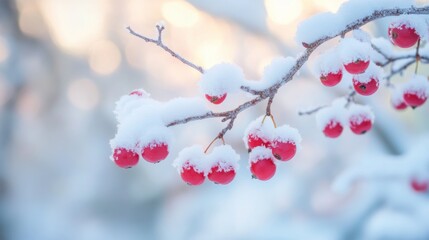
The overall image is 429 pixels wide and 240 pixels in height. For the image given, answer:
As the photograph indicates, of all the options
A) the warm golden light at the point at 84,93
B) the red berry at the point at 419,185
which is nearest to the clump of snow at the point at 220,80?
the red berry at the point at 419,185

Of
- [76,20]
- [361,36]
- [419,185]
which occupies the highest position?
[76,20]

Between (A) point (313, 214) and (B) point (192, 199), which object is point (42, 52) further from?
(A) point (313, 214)

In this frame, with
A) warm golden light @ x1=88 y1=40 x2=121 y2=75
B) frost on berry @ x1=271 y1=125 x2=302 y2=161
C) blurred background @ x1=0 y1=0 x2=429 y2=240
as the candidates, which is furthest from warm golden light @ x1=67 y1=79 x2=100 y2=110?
frost on berry @ x1=271 y1=125 x2=302 y2=161

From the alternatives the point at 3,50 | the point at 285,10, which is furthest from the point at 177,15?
the point at 3,50

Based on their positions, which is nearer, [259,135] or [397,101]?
[259,135]

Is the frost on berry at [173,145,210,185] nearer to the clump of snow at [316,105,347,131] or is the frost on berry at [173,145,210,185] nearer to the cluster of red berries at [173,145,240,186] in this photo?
the cluster of red berries at [173,145,240,186]

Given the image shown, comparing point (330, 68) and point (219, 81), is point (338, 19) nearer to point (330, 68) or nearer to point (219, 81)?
point (330, 68)

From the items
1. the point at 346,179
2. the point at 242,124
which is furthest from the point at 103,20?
the point at 346,179
